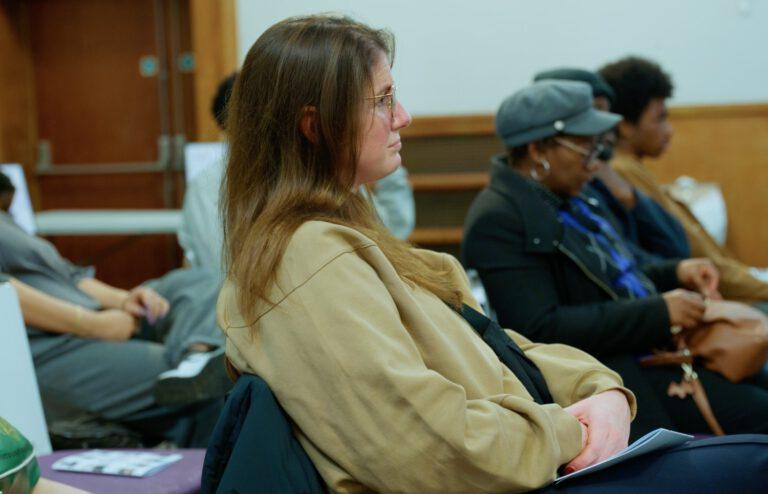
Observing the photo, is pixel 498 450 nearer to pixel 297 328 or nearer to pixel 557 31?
pixel 297 328

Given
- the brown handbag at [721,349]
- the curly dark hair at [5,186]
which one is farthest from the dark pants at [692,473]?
the curly dark hair at [5,186]

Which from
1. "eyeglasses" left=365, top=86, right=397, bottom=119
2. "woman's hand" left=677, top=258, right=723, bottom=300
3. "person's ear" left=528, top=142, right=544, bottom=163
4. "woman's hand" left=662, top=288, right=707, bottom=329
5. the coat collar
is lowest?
"woman's hand" left=677, top=258, right=723, bottom=300

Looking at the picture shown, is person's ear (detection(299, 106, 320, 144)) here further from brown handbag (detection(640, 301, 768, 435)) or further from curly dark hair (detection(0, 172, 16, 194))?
curly dark hair (detection(0, 172, 16, 194))

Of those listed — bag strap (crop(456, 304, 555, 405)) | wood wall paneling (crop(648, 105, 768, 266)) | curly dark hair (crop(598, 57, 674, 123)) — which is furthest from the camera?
wood wall paneling (crop(648, 105, 768, 266))

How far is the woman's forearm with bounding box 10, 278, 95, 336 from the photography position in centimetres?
240

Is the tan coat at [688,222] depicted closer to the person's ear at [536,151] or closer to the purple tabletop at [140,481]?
the person's ear at [536,151]

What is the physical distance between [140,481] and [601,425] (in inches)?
34.3

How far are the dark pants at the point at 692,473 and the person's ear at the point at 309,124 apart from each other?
22.0 inches

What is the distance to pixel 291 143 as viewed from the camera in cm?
125

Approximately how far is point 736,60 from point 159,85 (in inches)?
133

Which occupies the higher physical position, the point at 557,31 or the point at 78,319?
the point at 557,31

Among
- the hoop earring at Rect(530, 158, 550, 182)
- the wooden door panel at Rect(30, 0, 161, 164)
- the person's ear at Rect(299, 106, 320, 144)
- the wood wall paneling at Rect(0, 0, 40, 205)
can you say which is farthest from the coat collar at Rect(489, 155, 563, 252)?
the wood wall paneling at Rect(0, 0, 40, 205)

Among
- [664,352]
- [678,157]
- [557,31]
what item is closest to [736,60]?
[678,157]

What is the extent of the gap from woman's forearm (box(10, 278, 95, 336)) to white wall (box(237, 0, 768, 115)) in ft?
9.63
